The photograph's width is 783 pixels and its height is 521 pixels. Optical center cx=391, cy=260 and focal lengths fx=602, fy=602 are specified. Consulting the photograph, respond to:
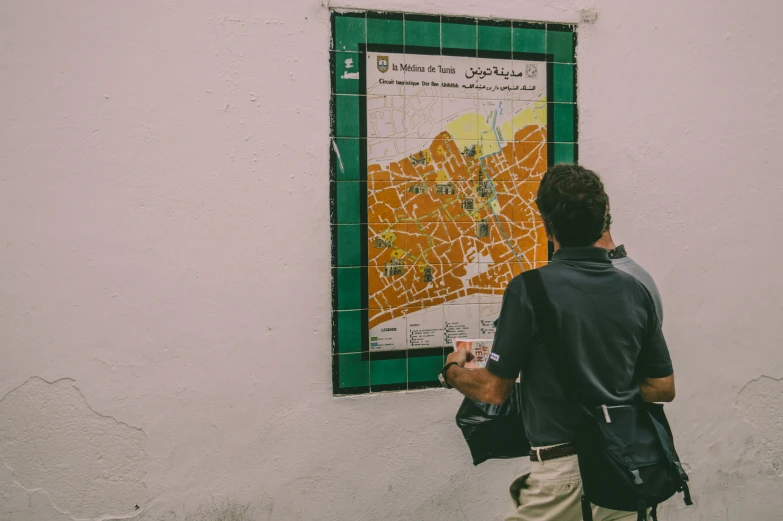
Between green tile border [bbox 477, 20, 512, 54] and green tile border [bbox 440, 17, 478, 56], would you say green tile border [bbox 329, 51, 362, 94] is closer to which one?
green tile border [bbox 440, 17, 478, 56]

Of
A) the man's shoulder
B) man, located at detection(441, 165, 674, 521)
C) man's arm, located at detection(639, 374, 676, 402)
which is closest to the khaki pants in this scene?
man, located at detection(441, 165, 674, 521)

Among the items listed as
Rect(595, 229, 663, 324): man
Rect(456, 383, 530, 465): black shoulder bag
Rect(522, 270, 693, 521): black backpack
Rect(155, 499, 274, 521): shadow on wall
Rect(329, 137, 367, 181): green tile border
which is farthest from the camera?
Rect(329, 137, 367, 181): green tile border

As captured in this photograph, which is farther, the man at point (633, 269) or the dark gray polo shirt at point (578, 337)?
the man at point (633, 269)

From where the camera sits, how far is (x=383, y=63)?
3012mm

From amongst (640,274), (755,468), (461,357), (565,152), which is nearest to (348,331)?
(461,357)

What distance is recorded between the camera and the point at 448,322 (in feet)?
10.3

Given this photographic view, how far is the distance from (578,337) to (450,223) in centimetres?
135

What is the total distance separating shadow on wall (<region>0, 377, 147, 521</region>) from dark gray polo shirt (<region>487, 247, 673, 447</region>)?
73.1 inches

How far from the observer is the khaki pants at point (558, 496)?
1.95 m

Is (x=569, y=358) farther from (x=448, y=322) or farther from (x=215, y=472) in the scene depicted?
(x=215, y=472)

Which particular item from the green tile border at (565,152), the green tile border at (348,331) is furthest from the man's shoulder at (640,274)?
A: the green tile border at (348,331)

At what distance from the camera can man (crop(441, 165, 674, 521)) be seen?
74.3 inches

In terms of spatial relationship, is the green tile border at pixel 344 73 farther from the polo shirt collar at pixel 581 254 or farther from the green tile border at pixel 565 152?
the polo shirt collar at pixel 581 254

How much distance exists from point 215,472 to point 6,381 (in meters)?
1.02
